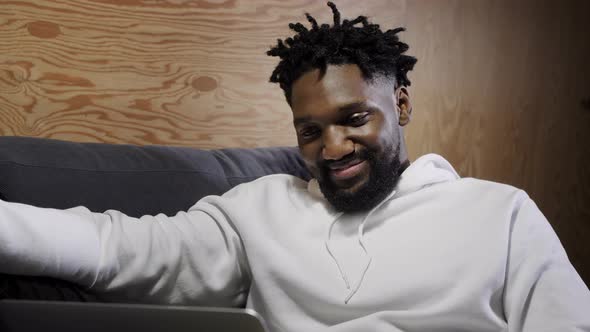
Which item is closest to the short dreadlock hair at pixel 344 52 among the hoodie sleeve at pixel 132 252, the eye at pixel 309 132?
the eye at pixel 309 132

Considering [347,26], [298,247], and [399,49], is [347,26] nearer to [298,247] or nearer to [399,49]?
[399,49]

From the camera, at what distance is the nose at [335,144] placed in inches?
46.6

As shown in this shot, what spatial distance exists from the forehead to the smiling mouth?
0.11 meters

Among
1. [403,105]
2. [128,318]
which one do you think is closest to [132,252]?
[128,318]

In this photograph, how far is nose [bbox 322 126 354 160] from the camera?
1.18 meters

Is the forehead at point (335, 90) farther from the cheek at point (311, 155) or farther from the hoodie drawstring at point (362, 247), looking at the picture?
the hoodie drawstring at point (362, 247)

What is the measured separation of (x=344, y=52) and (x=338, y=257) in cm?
41

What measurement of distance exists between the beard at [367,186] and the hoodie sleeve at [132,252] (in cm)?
21

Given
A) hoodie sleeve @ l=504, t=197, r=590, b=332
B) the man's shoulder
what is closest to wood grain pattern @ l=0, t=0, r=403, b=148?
the man's shoulder

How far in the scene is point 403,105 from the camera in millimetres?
1342

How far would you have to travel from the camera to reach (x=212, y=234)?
1.22 metres

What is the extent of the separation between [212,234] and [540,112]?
4.94 feet

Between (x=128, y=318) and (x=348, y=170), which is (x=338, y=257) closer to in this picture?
(x=348, y=170)

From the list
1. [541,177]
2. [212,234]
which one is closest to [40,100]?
[212,234]
